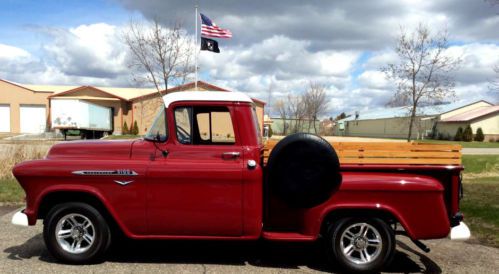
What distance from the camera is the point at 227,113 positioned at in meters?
5.10

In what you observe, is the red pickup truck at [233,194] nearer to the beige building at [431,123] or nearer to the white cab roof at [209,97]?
the white cab roof at [209,97]

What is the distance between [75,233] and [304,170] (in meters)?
2.75

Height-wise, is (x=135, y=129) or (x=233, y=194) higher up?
(x=135, y=129)

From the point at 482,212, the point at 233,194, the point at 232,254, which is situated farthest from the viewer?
the point at 482,212

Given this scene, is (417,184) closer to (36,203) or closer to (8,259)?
(36,203)

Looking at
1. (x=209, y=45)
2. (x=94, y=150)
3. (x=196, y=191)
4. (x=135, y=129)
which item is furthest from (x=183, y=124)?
(x=135, y=129)

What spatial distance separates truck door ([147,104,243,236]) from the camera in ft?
15.8

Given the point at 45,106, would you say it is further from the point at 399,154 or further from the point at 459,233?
the point at 459,233

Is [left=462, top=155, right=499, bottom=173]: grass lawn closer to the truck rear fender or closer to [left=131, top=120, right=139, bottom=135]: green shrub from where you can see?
the truck rear fender

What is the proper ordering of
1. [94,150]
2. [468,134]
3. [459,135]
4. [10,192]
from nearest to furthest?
[94,150] < [10,192] < [468,134] < [459,135]

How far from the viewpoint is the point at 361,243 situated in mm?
4859

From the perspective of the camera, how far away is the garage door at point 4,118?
44.6m

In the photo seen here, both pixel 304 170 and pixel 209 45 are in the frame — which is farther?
pixel 209 45

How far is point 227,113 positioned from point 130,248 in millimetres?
2297
